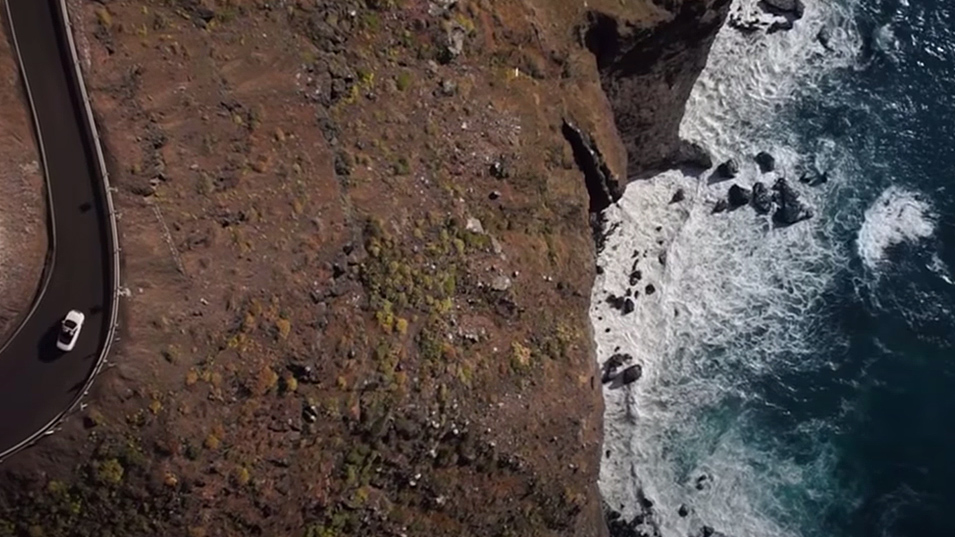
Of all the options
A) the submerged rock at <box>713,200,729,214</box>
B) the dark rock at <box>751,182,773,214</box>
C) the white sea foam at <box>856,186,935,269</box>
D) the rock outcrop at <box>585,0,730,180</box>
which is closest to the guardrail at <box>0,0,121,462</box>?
the rock outcrop at <box>585,0,730,180</box>

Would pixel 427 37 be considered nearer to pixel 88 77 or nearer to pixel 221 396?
pixel 88 77

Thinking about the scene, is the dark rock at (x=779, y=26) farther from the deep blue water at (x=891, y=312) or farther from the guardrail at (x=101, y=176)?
the guardrail at (x=101, y=176)

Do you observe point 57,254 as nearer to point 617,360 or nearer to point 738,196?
point 617,360

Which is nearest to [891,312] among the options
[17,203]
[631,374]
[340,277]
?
[631,374]

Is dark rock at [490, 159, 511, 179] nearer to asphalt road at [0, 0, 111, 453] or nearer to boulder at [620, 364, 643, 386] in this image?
asphalt road at [0, 0, 111, 453]

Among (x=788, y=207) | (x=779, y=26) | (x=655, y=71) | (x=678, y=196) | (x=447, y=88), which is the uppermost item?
(x=779, y=26)

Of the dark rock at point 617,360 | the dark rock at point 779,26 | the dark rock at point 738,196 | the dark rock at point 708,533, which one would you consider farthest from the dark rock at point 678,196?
the dark rock at point 708,533
